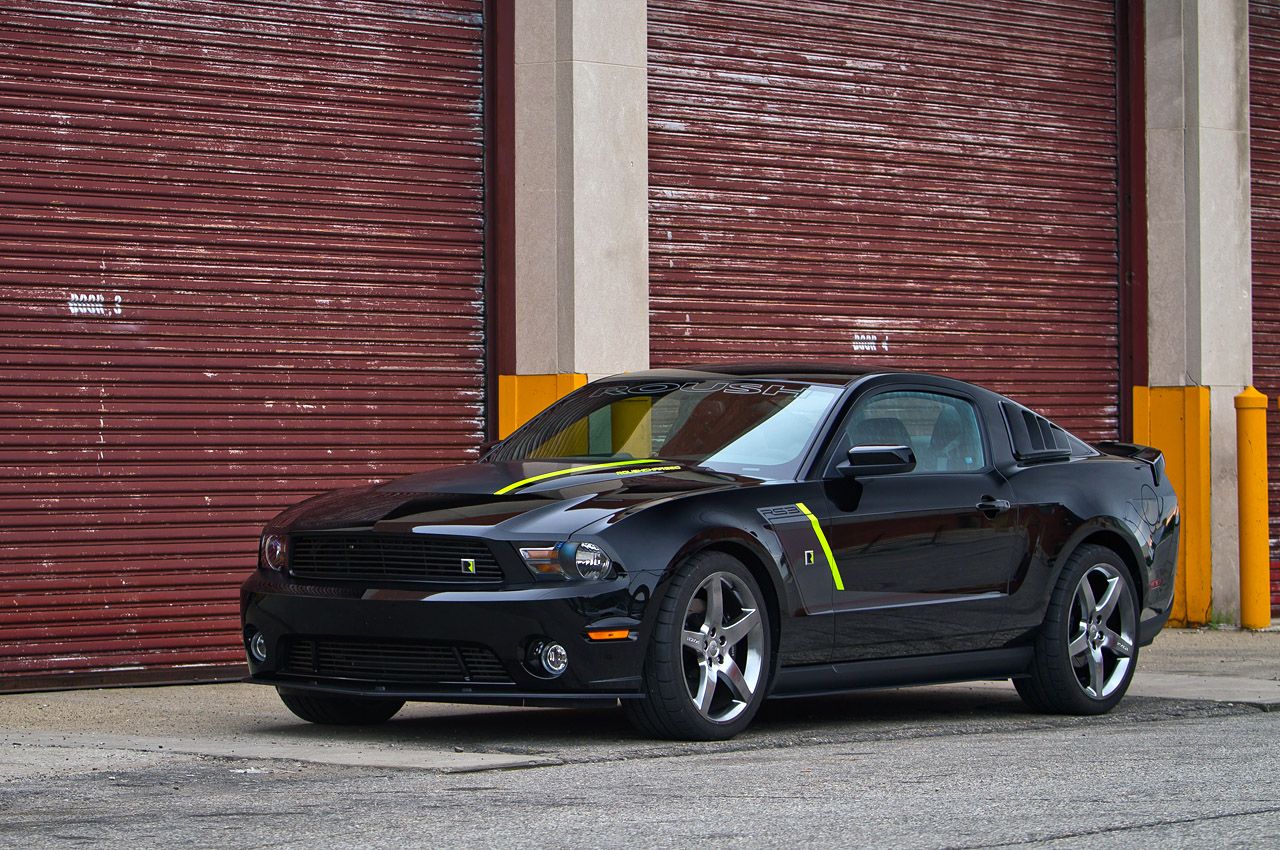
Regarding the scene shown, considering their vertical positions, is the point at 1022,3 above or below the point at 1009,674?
above

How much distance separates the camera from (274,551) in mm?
7727

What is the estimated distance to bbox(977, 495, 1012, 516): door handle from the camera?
8.44 m

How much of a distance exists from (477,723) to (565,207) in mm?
4891

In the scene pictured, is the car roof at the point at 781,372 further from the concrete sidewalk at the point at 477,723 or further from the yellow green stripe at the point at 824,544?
the concrete sidewalk at the point at 477,723

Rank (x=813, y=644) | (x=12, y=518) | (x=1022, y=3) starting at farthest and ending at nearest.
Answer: (x=1022, y=3) < (x=12, y=518) < (x=813, y=644)

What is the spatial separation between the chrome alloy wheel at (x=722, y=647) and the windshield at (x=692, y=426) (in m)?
0.62

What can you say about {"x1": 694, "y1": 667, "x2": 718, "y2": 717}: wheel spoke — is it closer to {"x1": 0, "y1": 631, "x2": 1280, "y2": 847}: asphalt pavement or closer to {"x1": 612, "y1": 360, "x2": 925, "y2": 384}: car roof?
{"x1": 0, "y1": 631, "x2": 1280, "y2": 847}: asphalt pavement

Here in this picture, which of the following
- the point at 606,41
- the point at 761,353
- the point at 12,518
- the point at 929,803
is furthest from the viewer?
the point at 761,353

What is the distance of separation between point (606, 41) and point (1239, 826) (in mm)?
8098

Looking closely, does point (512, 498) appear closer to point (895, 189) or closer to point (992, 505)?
point (992, 505)

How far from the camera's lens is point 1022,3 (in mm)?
14898

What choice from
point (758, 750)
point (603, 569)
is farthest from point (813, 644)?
point (603, 569)

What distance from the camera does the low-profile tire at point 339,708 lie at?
7.90 m

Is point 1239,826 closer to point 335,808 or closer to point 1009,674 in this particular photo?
point 335,808
